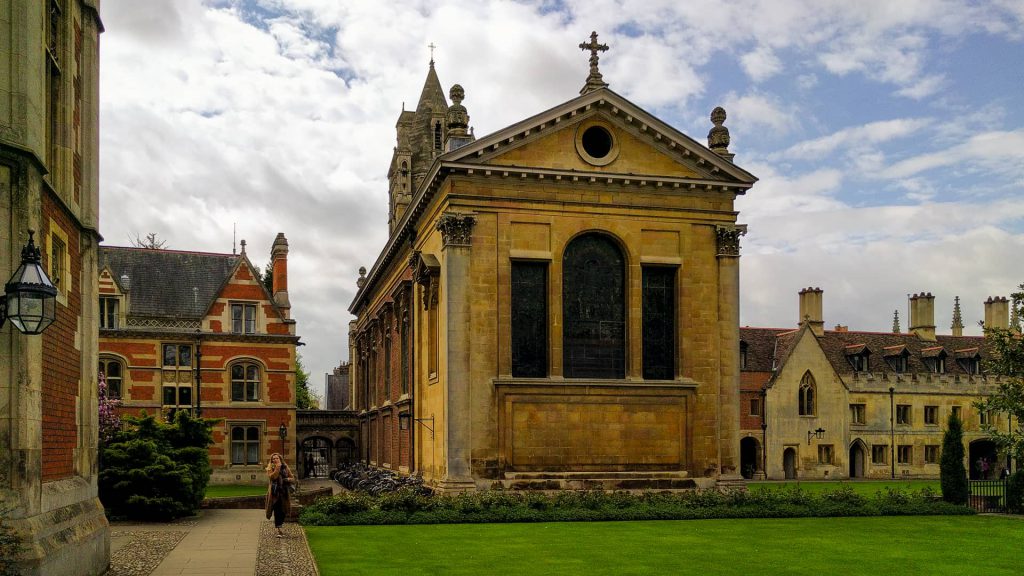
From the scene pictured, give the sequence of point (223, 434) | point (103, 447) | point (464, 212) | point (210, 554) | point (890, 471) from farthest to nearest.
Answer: point (890, 471), point (223, 434), point (464, 212), point (103, 447), point (210, 554)

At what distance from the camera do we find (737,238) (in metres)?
36.4

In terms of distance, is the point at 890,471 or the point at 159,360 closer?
the point at 159,360

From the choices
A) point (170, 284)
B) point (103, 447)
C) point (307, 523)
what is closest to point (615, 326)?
point (307, 523)

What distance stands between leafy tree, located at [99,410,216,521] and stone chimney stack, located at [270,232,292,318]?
23.8 metres

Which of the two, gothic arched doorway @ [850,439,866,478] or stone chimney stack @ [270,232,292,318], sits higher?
stone chimney stack @ [270,232,292,318]

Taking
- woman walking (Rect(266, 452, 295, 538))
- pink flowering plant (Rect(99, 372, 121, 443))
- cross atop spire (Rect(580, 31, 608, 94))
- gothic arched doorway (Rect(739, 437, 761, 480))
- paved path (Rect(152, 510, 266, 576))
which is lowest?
gothic arched doorway (Rect(739, 437, 761, 480))

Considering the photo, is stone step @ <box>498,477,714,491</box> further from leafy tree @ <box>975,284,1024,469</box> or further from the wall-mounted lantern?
the wall-mounted lantern

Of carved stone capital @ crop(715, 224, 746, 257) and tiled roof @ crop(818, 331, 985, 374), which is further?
tiled roof @ crop(818, 331, 985, 374)

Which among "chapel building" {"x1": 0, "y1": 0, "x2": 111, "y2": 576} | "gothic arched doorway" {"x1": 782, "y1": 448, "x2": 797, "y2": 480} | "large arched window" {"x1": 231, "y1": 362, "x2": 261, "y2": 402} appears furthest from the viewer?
"gothic arched doorway" {"x1": 782, "y1": 448, "x2": 797, "y2": 480}

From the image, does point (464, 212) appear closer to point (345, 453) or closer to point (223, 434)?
point (223, 434)

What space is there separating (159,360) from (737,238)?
29.5 m

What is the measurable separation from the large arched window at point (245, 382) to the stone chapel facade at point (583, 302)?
16858mm

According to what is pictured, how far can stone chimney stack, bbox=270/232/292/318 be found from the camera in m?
52.7

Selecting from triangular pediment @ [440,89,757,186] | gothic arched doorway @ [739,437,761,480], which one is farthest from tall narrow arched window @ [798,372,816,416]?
triangular pediment @ [440,89,757,186]
